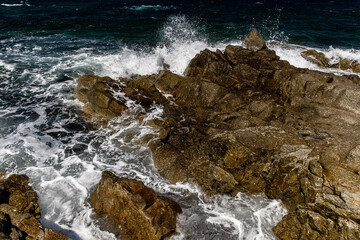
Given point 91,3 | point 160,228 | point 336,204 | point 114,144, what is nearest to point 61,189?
point 114,144

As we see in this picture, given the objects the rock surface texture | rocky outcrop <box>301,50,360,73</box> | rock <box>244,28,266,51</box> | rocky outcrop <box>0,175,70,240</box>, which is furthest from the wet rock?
rocky outcrop <box>301,50,360,73</box>

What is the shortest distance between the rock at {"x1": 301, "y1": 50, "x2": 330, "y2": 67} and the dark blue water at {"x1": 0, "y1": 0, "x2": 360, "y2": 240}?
0.51 metres

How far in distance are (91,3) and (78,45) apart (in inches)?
736

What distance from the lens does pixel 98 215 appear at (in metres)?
6.45

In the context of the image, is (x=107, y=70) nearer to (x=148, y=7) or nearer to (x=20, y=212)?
(x=20, y=212)

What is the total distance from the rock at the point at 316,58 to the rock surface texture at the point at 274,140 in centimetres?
575

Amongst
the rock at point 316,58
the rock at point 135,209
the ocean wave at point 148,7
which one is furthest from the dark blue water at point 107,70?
the rock at point 316,58

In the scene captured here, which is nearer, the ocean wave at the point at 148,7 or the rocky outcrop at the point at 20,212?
the rocky outcrop at the point at 20,212

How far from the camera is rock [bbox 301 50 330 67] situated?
50.1 ft

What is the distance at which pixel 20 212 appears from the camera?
5945 millimetres

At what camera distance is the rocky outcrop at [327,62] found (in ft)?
47.6

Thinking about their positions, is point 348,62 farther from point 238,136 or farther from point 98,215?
point 98,215

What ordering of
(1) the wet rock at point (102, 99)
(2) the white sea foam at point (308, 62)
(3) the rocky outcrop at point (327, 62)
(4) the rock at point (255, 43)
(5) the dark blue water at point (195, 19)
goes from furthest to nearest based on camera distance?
(5) the dark blue water at point (195, 19), (2) the white sea foam at point (308, 62), (3) the rocky outcrop at point (327, 62), (4) the rock at point (255, 43), (1) the wet rock at point (102, 99)

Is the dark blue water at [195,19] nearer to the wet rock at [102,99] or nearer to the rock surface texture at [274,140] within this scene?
the wet rock at [102,99]
